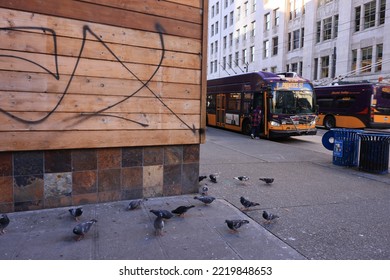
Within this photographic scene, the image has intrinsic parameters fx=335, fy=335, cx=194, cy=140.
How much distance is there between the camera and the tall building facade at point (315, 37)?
2714 cm

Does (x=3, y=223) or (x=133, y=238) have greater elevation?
(x=3, y=223)

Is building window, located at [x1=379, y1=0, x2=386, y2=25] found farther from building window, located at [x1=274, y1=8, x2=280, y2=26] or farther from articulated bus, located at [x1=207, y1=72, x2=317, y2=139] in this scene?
articulated bus, located at [x1=207, y1=72, x2=317, y2=139]

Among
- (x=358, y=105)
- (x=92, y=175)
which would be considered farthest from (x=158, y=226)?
(x=358, y=105)

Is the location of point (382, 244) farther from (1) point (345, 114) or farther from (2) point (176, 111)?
(1) point (345, 114)

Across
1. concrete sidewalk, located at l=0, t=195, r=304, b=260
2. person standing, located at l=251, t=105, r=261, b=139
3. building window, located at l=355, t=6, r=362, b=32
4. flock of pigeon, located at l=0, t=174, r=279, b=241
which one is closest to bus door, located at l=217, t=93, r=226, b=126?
person standing, located at l=251, t=105, r=261, b=139

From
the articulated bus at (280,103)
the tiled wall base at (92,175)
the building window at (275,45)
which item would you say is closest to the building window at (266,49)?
the building window at (275,45)

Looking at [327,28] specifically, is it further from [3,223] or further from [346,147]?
[3,223]

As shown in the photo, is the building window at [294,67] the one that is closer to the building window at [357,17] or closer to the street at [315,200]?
the building window at [357,17]

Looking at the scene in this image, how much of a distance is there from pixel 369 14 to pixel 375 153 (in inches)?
983

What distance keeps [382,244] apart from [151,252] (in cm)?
261

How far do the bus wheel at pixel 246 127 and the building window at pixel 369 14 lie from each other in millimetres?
18084

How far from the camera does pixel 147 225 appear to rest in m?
4.11

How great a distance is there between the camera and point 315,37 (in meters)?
34.1
